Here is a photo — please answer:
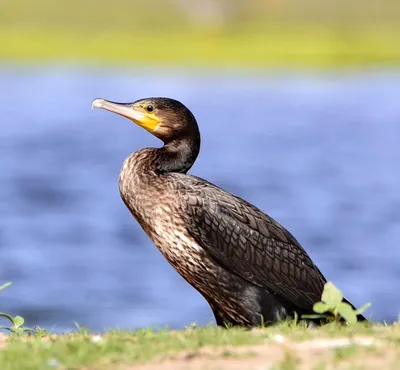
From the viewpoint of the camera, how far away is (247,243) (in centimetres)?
789

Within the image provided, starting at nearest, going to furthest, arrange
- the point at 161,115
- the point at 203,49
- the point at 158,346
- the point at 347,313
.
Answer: the point at 158,346, the point at 347,313, the point at 161,115, the point at 203,49

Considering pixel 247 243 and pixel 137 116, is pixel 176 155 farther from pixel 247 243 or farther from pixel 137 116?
pixel 247 243

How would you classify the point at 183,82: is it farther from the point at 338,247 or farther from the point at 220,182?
the point at 338,247

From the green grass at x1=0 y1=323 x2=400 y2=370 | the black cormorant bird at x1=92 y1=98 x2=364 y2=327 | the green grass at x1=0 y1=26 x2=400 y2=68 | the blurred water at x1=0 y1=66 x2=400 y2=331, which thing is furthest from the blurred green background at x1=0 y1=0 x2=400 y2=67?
the green grass at x1=0 y1=323 x2=400 y2=370

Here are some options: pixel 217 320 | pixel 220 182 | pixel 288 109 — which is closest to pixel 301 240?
pixel 220 182

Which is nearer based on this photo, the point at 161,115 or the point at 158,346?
the point at 158,346

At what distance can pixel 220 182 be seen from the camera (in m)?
26.9

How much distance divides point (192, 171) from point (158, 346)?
2226cm

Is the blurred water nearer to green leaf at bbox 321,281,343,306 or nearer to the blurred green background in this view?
the blurred green background

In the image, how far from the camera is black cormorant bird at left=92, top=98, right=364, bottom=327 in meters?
7.77

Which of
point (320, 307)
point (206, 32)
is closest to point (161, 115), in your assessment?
point (320, 307)

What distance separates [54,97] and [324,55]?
484 inches

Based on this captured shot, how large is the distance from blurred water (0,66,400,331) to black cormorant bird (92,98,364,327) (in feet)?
14.5

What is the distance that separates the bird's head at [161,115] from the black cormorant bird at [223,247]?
460 millimetres
